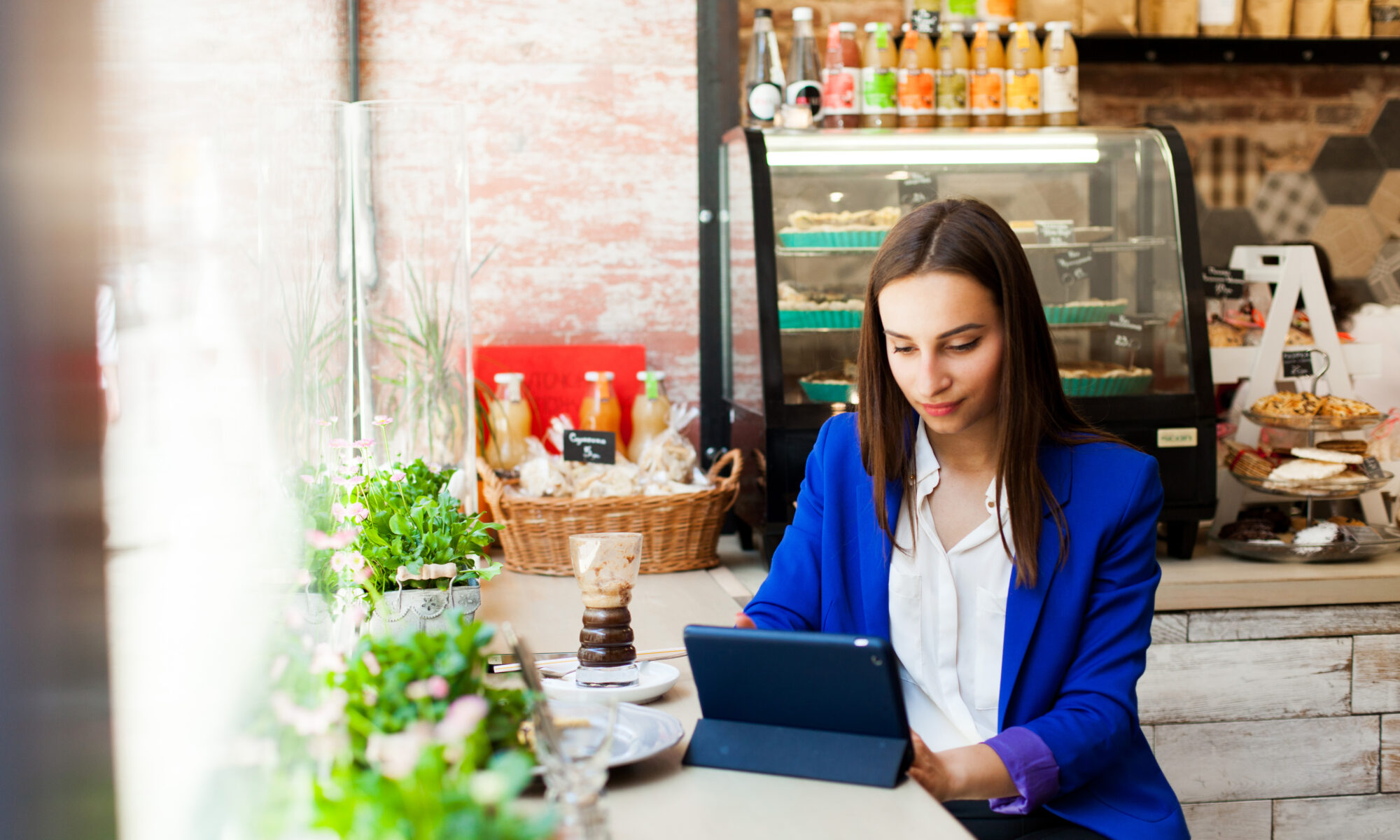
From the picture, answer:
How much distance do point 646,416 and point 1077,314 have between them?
1144 mm

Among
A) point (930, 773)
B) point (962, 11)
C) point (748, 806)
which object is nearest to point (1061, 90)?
point (962, 11)

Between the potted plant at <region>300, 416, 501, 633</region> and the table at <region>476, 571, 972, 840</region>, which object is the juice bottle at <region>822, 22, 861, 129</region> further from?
the table at <region>476, 571, 972, 840</region>

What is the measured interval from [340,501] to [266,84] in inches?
24.7

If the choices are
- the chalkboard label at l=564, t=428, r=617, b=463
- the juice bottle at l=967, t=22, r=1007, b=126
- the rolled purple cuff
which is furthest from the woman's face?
the juice bottle at l=967, t=22, r=1007, b=126

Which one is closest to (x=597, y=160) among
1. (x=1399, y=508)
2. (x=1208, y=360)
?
(x=1208, y=360)

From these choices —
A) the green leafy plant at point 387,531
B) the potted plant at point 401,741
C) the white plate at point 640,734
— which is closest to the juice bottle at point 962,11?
the green leafy plant at point 387,531

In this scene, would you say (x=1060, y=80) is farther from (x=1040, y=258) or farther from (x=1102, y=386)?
(x=1102, y=386)

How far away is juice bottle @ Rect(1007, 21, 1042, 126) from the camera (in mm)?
2869

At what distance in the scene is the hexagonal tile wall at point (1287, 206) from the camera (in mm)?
3268

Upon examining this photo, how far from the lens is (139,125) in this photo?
67cm

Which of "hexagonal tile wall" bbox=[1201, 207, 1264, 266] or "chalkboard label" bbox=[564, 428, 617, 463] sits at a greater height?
"hexagonal tile wall" bbox=[1201, 207, 1264, 266]

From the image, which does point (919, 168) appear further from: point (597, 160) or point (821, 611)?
point (821, 611)

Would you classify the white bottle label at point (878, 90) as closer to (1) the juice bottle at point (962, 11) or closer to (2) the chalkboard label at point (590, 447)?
(1) the juice bottle at point (962, 11)

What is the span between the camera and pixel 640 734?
1.19 metres
